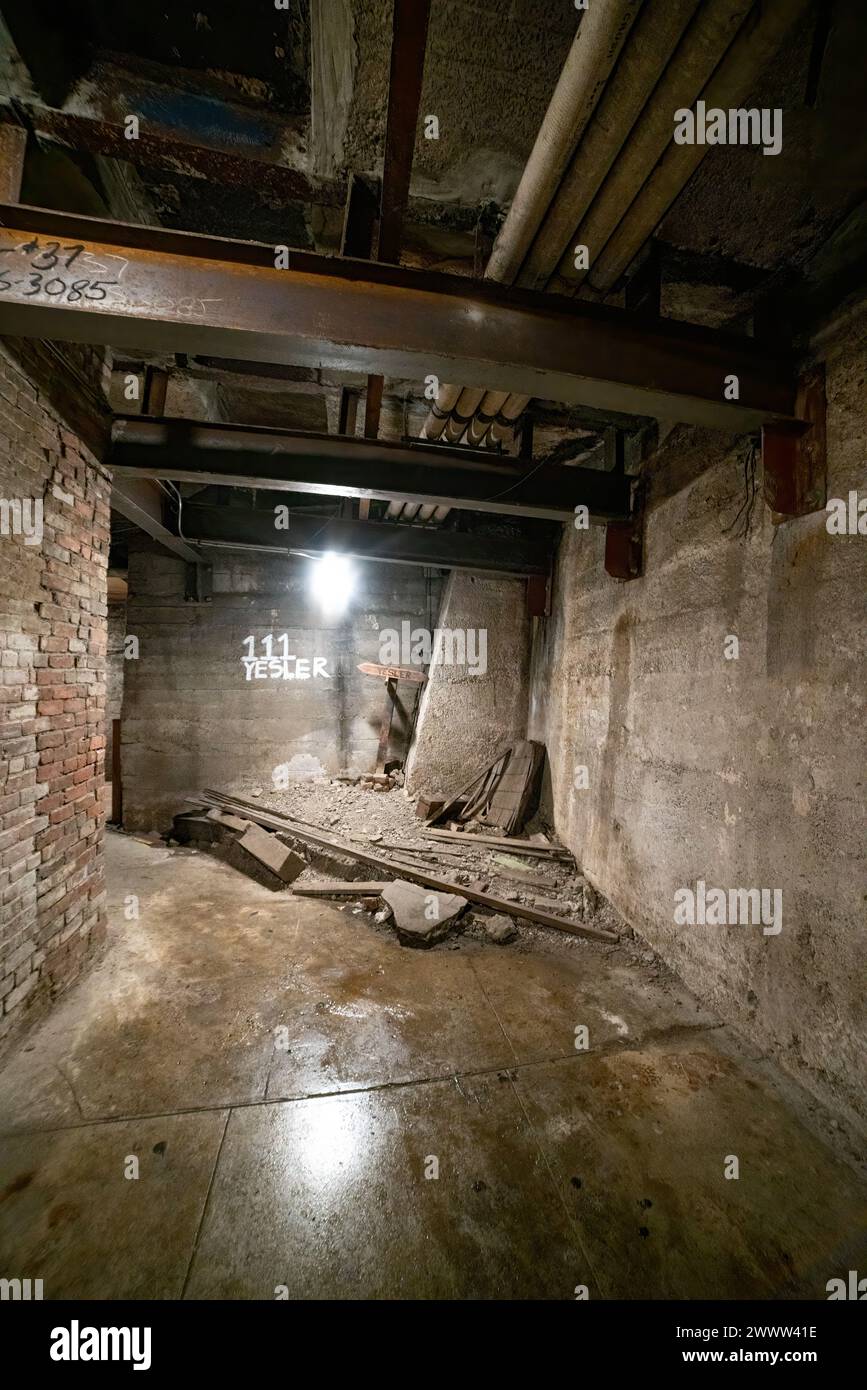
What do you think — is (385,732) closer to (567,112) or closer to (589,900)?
(589,900)

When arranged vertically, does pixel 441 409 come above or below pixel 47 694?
above

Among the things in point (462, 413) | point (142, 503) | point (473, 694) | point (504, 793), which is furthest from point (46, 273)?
point (504, 793)

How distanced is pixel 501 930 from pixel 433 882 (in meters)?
0.78

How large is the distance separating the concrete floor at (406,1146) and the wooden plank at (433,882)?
19.8 inches

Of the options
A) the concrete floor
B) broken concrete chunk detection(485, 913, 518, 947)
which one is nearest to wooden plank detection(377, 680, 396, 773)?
broken concrete chunk detection(485, 913, 518, 947)

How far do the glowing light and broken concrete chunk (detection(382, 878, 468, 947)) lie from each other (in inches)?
164

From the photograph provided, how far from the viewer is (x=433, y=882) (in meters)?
4.11

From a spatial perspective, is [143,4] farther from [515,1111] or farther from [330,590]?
[330,590]

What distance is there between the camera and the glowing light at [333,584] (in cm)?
669

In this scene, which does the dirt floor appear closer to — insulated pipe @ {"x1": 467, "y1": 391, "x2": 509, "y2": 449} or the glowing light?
the glowing light

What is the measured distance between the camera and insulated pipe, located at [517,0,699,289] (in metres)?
1.37
